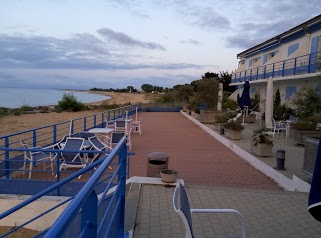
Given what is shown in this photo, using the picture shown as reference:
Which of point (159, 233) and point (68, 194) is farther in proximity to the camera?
point (68, 194)

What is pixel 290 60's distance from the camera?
69.7 feet

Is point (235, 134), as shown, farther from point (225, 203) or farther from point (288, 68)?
point (288, 68)

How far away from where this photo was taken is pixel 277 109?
1812 centimetres

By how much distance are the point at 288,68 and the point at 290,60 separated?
2.12 feet

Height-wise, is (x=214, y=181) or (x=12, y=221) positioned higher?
(x=214, y=181)

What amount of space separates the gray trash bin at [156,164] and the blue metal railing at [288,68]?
11.6 meters

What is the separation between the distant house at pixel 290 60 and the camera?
18422mm

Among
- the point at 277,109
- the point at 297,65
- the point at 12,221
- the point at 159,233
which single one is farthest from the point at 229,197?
the point at 297,65

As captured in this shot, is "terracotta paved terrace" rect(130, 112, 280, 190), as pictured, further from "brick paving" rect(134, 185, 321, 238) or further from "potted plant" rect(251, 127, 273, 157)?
"brick paving" rect(134, 185, 321, 238)

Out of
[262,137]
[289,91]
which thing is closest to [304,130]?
[262,137]

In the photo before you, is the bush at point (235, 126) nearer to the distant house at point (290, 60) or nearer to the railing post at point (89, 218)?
the distant house at point (290, 60)

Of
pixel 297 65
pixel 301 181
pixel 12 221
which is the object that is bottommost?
pixel 12 221

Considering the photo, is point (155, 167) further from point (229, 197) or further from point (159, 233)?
point (159, 233)

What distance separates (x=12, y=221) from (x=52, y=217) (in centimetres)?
76
